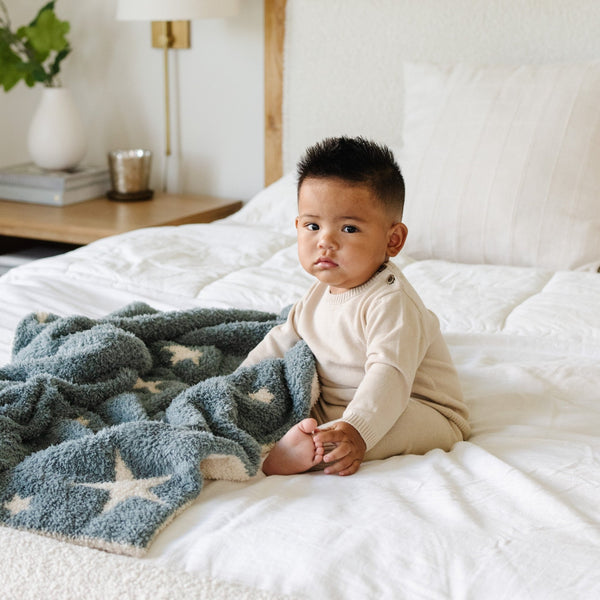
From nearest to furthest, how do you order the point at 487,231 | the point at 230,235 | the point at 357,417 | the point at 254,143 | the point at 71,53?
the point at 357,417
the point at 487,231
the point at 230,235
the point at 254,143
the point at 71,53

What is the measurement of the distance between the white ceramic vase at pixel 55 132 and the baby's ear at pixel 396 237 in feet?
5.79

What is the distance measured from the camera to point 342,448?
37.3 inches

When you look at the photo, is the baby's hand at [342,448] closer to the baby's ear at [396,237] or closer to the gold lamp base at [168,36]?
the baby's ear at [396,237]

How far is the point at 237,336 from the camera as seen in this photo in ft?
4.30

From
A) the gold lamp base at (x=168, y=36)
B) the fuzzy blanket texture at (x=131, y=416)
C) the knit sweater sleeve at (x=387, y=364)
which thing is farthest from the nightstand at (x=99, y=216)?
the knit sweater sleeve at (x=387, y=364)

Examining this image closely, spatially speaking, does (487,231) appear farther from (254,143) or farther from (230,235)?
(254,143)

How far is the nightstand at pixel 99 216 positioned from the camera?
→ 2305 millimetres

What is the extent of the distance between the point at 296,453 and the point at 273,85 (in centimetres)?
177

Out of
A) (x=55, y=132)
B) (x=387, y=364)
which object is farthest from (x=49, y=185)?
(x=387, y=364)

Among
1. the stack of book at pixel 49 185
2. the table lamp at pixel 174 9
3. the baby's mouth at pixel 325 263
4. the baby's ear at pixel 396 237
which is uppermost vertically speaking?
the table lamp at pixel 174 9

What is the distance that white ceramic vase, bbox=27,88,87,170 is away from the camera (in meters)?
2.61

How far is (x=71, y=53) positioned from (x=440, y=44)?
50.4 inches

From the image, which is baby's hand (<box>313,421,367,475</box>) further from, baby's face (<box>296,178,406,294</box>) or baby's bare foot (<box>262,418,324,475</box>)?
baby's face (<box>296,178,406,294</box>)

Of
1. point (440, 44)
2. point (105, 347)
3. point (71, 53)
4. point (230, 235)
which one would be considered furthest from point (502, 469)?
point (71, 53)
